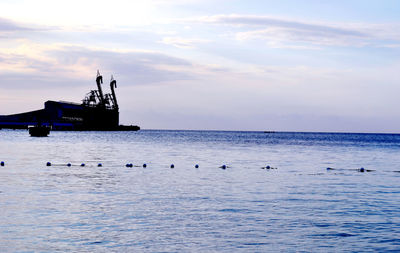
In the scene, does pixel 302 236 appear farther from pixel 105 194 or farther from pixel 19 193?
pixel 19 193

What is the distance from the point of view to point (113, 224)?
2402 cm

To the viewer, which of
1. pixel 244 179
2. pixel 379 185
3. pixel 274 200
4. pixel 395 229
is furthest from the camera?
pixel 244 179

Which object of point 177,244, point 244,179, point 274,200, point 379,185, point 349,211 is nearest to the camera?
point 177,244

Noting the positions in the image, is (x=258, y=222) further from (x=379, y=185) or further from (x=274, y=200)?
(x=379, y=185)

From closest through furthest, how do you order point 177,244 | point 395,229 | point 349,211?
point 177,244 < point 395,229 < point 349,211

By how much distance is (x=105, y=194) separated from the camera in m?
34.7

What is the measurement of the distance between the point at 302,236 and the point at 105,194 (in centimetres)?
1630

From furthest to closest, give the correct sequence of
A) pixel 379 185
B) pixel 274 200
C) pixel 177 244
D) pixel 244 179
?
1. pixel 244 179
2. pixel 379 185
3. pixel 274 200
4. pixel 177 244

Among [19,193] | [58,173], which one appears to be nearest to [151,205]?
[19,193]

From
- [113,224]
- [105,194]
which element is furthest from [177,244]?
[105,194]

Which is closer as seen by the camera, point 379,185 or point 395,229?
point 395,229

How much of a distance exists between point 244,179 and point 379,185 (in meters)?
11.3

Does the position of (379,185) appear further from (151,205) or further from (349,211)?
(151,205)

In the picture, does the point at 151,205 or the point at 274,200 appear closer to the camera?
the point at 151,205
